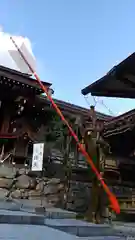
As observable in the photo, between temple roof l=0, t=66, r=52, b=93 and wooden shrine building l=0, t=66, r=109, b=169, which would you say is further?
wooden shrine building l=0, t=66, r=109, b=169

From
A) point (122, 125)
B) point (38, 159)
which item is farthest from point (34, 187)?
point (122, 125)

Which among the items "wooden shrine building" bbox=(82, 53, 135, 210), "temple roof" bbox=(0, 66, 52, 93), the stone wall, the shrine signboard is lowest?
the stone wall

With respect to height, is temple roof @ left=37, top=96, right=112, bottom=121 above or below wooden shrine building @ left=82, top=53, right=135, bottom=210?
above

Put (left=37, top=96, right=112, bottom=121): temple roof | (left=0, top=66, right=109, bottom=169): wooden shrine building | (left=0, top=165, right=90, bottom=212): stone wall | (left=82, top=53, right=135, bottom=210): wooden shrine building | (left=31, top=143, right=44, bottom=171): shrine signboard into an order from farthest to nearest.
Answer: (left=37, top=96, right=112, bottom=121): temple roof < (left=0, top=66, right=109, bottom=169): wooden shrine building < (left=0, top=165, right=90, bottom=212): stone wall < (left=31, top=143, right=44, bottom=171): shrine signboard < (left=82, top=53, right=135, bottom=210): wooden shrine building

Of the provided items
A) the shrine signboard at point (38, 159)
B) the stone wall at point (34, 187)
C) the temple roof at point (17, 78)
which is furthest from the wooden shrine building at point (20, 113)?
the shrine signboard at point (38, 159)

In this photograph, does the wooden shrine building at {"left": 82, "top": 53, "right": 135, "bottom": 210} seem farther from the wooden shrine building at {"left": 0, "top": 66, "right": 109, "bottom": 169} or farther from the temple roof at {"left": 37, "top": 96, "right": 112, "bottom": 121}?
the wooden shrine building at {"left": 0, "top": 66, "right": 109, "bottom": 169}

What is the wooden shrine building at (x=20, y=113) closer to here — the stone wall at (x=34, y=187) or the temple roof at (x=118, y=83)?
the stone wall at (x=34, y=187)

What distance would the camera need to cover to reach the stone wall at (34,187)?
11.7 m

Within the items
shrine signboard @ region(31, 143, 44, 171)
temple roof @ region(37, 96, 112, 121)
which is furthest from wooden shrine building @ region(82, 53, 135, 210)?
shrine signboard @ region(31, 143, 44, 171)

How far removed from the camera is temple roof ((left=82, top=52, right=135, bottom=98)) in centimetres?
421

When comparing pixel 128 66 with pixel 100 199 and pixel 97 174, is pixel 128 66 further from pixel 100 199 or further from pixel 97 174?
pixel 100 199

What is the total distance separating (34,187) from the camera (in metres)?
12.4

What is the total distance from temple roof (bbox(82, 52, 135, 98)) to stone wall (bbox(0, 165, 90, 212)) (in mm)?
7276

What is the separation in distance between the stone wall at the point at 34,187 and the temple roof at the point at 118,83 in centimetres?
728
